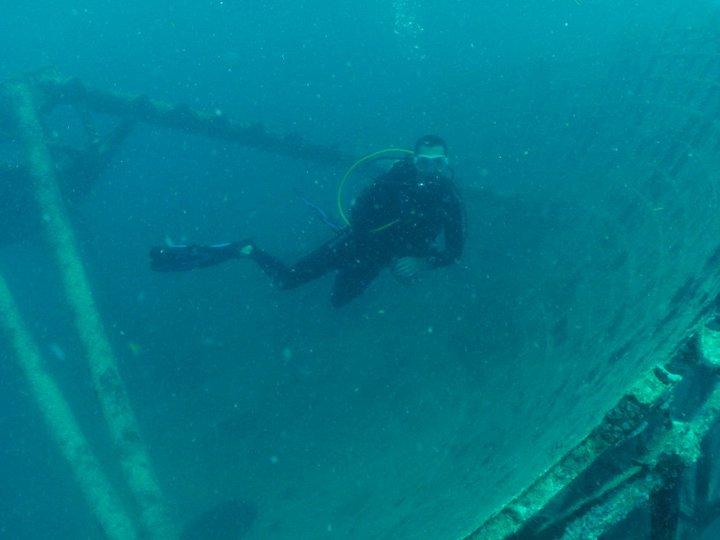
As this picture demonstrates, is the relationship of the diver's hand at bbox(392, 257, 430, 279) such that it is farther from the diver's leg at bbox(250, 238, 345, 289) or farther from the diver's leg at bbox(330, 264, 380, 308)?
the diver's leg at bbox(250, 238, 345, 289)

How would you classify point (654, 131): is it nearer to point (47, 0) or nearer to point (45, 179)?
point (45, 179)

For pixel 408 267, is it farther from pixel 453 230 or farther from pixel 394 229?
pixel 453 230

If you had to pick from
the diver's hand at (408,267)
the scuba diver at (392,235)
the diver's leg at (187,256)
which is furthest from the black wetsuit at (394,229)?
the diver's leg at (187,256)

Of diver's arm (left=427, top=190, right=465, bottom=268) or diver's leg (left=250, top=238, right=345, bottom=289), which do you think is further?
diver's leg (left=250, top=238, right=345, bottom=289)

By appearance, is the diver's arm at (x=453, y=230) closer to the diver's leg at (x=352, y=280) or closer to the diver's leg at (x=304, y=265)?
the diver's leg at (x=352, y=280)

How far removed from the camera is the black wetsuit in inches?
212

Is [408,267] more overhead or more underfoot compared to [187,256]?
more overhead

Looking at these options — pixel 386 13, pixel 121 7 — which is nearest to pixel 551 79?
pixel 386 13

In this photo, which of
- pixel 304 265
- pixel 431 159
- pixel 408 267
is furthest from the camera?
pixel 304 265

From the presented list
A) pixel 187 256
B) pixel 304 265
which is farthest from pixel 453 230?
pixel 187 256

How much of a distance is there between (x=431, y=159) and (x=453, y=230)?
794 mm

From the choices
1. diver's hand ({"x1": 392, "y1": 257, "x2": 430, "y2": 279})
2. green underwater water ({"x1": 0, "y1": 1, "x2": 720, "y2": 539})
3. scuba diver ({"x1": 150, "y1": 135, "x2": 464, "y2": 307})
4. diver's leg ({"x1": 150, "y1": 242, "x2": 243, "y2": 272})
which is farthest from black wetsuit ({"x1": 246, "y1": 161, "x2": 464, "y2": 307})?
green underwater water ({"x1": 0, "y1": 1, "x2": 720, "y2": 539})

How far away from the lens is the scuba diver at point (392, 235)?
5.39 m

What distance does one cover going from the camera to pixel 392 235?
568 centimetres
